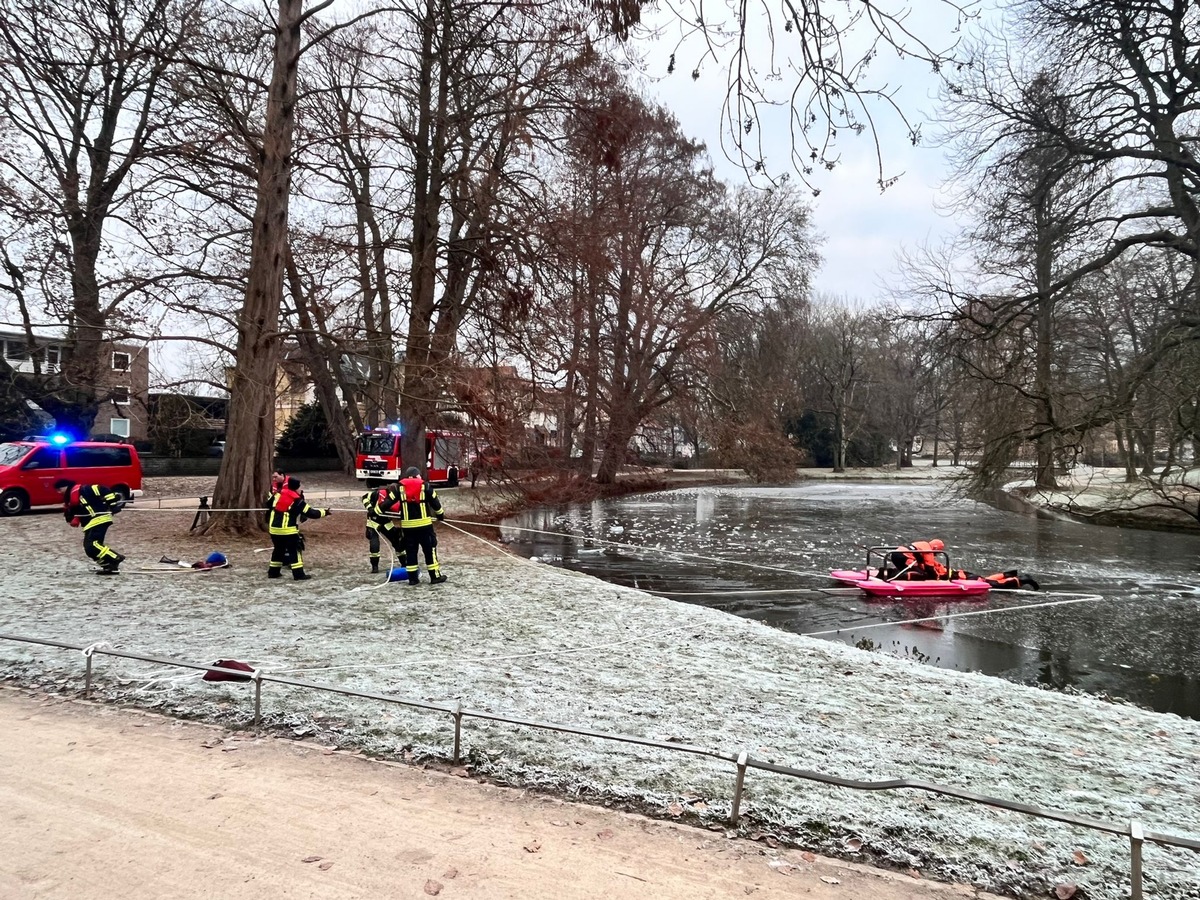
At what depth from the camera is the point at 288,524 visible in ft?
37.7

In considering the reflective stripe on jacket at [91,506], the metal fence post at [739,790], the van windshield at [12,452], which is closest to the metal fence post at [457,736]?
Answer: the metal fence post at [739,790]

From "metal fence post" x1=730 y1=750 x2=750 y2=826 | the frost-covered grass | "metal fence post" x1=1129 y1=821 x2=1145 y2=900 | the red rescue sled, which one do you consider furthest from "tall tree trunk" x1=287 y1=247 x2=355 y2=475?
"metal fence post" x1=1129 y1=821 x2=1145 y2=900

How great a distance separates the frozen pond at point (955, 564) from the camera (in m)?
9.92

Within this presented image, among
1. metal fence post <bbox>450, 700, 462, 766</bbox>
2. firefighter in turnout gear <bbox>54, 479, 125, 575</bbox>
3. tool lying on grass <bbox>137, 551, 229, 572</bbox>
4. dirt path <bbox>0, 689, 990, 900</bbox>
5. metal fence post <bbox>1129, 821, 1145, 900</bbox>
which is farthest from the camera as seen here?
tool lying on grass <bbox>137, 551, 229, 572</bbox>

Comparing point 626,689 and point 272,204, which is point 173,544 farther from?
point 626,689

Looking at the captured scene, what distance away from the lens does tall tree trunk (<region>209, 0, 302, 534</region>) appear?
49.2 ft

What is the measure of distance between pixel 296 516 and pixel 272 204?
7.22m

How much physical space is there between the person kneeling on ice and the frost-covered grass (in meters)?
0.81

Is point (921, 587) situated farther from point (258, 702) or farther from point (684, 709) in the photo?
point (258, 702)

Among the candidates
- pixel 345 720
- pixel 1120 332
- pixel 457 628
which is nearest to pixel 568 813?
pixel 345 720

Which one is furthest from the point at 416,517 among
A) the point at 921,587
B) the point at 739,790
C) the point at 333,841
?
the point at 921,587

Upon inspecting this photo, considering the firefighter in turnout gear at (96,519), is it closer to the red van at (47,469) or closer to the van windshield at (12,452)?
the red van at (47,469)

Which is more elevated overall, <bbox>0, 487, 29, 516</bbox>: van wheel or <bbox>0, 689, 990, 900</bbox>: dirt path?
<bbox>0, 487, 29, 516</bbox>: van wheel

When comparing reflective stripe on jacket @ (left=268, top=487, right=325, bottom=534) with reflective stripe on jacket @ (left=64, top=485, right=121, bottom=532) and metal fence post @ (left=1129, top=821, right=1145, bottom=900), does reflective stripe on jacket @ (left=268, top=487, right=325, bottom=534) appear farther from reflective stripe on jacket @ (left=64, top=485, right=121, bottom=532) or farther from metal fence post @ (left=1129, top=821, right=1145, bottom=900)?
metal fence post @ (left=1129, top=821, right=1145, bottom=900)
